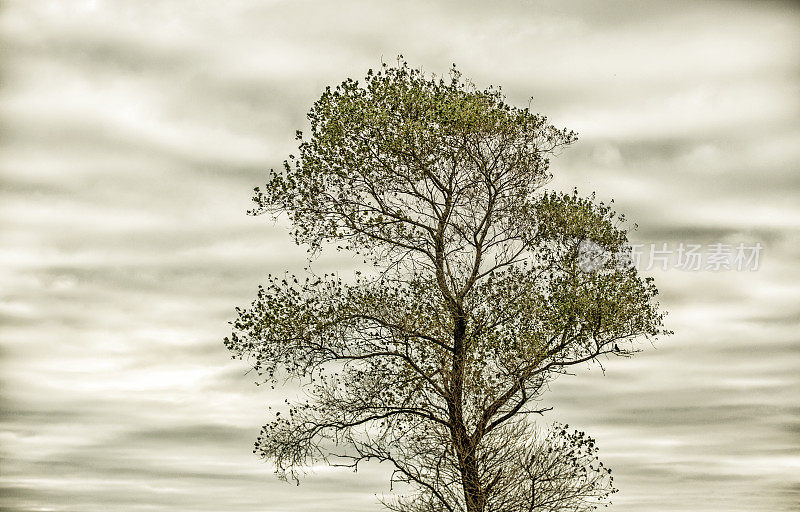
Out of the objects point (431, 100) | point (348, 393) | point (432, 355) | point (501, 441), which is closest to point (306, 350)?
point (348, 393)

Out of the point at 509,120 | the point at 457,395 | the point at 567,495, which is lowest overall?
the point at 567,495

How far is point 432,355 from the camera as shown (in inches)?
1052

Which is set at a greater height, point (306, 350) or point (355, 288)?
point (355, 288)

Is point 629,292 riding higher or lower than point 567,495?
higher

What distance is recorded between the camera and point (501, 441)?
26.5 m

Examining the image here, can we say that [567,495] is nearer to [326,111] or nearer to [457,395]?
[457,395]

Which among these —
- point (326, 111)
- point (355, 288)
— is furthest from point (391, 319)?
point (326, 111)

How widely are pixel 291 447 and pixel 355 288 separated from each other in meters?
4.89

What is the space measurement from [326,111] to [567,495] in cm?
1279

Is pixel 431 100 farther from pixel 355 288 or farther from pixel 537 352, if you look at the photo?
pixel 537 352

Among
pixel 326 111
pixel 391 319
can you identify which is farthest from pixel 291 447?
pixel 326 111

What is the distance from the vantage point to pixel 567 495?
26.3 meters

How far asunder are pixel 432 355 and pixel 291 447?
483 cm

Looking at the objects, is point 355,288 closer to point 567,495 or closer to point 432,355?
point 432,355
